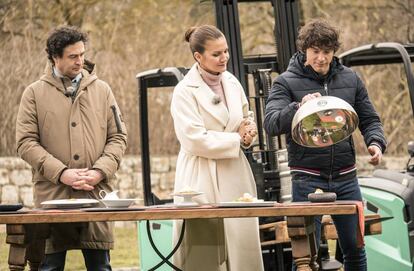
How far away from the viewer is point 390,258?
347 inches

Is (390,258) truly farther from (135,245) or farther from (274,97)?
(135,245)

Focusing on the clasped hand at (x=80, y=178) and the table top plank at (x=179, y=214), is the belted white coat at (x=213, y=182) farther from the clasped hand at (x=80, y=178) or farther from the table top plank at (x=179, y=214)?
the table top plank at (x=179, y=214)

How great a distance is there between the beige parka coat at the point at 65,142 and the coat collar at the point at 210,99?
529 millimetres

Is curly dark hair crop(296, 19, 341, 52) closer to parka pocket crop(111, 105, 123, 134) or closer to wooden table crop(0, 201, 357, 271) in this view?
wooden table crop(0, 201, 357, 271)

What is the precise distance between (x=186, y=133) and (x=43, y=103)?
804mm

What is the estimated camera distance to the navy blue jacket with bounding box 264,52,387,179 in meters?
6.71

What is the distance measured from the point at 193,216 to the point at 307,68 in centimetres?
113

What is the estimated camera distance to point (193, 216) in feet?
20.4

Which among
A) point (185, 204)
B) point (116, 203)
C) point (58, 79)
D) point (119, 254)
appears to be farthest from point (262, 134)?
point (119, 254)

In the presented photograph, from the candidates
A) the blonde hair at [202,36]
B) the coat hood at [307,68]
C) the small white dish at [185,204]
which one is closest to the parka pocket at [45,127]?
the blonde hair at [202,36]

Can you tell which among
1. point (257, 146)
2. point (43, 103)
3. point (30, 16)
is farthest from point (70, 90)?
point (30, 16)

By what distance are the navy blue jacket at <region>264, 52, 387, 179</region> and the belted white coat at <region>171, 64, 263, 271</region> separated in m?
0.33

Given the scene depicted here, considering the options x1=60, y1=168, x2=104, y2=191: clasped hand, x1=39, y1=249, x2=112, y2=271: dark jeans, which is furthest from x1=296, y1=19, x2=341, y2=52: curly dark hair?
x1=39, y1=249, x2=112, y2=271: dark jeans

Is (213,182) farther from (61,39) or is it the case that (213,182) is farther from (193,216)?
(61,39)
